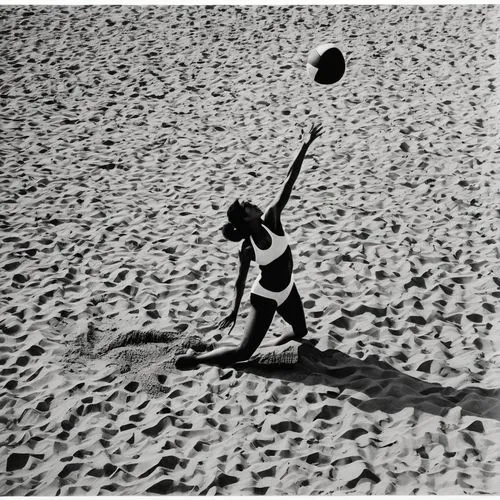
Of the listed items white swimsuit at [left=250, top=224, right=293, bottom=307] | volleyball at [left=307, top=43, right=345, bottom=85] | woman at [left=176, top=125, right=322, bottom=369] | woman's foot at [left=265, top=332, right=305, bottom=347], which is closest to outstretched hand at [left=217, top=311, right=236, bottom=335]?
woman at [left=176, top=125, right=322, bottom=369]

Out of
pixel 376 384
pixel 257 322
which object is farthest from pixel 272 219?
pixel 376 384

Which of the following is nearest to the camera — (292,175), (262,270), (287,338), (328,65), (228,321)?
(292,175)

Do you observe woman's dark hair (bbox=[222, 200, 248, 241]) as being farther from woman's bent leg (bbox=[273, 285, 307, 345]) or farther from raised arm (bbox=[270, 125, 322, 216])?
woman's bent leg (bbox=[273, 285, 307, 345])

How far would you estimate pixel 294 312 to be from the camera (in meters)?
5.64

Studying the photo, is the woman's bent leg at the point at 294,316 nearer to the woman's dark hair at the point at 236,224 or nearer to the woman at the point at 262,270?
the woman at the point at 262,270

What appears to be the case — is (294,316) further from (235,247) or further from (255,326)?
(235,247)

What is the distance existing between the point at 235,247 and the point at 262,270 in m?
2.08

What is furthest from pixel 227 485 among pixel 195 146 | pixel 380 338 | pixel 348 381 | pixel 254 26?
pixel 254 26

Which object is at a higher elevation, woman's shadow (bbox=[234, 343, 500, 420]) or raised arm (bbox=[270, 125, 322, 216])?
raised arm (bbox=[270, 125, 322, 216])

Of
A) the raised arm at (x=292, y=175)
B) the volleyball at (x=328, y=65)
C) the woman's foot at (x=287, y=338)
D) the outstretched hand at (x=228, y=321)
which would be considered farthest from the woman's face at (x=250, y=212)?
the volleyball at (x=328, y=65)

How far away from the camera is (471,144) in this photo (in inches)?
351

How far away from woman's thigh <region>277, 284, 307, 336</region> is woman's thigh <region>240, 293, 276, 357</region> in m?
0.16

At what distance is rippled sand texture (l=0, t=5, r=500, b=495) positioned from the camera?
4824mm

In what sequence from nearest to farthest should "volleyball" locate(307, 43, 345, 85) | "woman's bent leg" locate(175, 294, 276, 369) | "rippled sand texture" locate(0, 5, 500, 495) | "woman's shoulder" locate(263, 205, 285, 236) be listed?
"rippled sand texture" locate(0, 5, 500, 495) < "woman's shoulder" locate(263, 205, 285, 236) < "woman's bent leg" locate(175, 294, 276, 369) < "volleyball" locate(307, 43, 345, 85)
